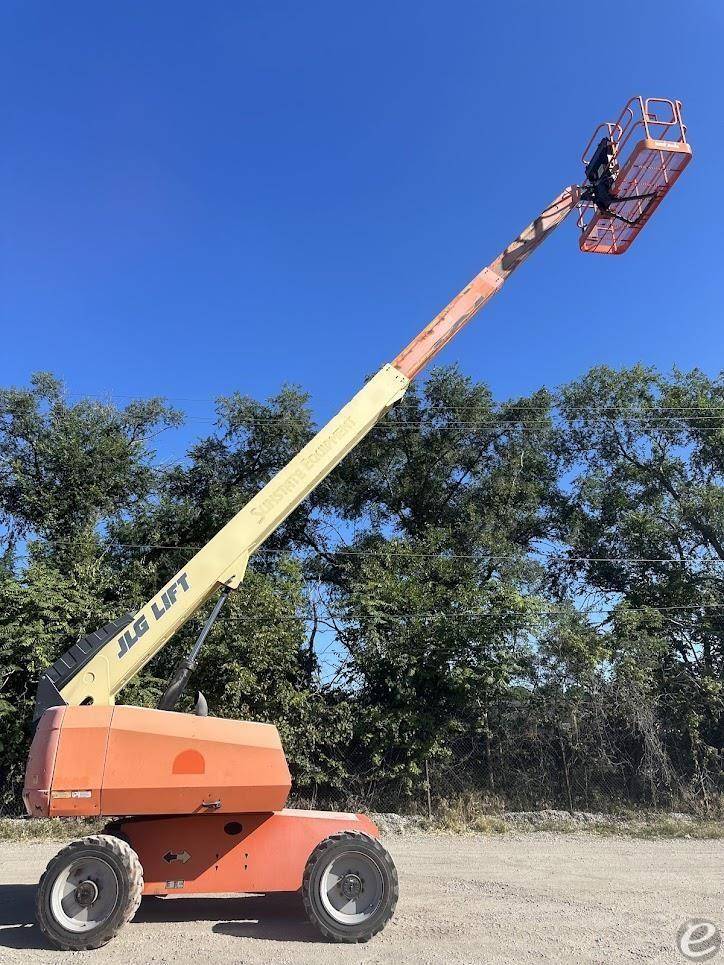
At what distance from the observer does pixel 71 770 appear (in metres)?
5.28

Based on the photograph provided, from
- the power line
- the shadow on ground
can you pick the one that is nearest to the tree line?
the power line

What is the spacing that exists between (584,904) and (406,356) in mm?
6000

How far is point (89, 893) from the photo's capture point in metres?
5.40

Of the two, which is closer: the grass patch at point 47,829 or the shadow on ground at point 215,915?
the shadow on ground at point 215,915

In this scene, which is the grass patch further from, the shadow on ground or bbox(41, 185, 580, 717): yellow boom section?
bbox(41, 185, 580, 717): yellow boom section

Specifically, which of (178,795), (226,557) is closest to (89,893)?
(178,795)

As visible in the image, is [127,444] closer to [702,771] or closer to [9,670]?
[9,670]

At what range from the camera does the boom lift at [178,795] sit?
5.33 meters

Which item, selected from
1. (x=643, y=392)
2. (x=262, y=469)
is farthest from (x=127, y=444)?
(x=643, y=392)

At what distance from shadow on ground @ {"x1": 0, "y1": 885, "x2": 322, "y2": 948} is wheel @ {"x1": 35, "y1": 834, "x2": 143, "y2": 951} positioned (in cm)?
29

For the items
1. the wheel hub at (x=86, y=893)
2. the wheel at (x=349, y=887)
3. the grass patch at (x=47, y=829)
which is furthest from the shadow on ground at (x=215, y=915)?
the grass patch at (x=47, y=829)

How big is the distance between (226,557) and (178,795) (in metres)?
2.10

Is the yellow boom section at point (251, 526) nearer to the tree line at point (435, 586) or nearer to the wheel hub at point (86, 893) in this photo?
the wheel hub at point (86, 893)

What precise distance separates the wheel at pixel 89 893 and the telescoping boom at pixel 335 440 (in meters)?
1.20
